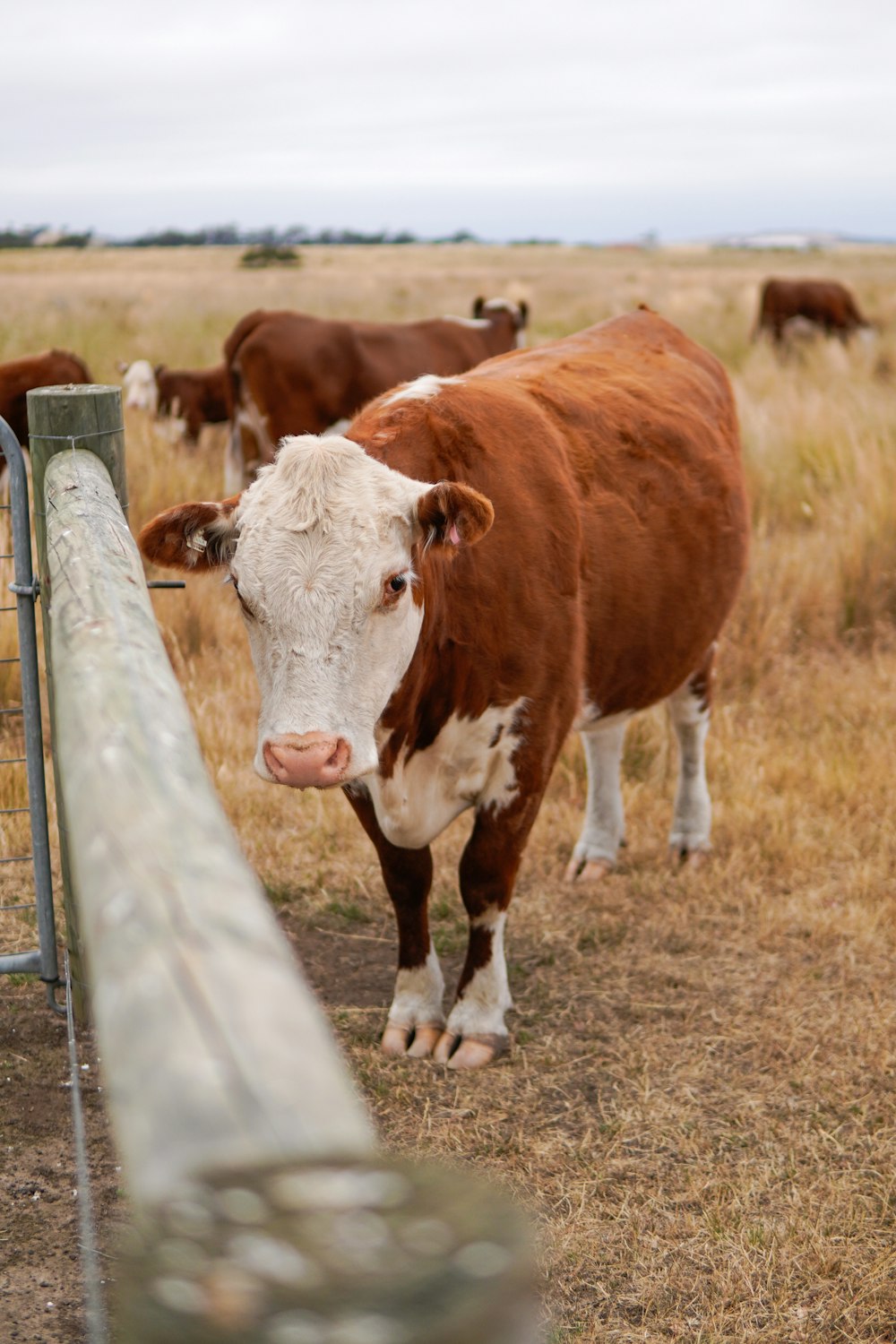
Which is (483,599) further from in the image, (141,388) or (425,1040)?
(141,388)

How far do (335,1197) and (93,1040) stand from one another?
295 centimetres

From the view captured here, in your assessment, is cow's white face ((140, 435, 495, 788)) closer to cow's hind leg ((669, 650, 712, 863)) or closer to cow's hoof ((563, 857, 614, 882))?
cow's hoof ((563, 857, 614, 882))

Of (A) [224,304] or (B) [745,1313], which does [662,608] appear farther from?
(A) [224,304]

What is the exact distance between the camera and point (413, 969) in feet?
12.1

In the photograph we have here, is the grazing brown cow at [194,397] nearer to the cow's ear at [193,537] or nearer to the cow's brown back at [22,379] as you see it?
the cow's brown back at [22,379]

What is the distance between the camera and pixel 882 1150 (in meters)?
3.12

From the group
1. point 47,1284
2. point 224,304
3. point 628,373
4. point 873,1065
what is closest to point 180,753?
point 47,1284

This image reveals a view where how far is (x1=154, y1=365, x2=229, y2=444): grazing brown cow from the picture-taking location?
11555 millimetres

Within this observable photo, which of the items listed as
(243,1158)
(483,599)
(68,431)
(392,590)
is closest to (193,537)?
(68,431)

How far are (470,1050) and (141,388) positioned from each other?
30.5 feet

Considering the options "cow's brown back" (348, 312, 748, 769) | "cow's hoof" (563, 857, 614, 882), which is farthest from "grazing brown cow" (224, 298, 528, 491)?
"cow's hoof" (563, 857, 614, 882)

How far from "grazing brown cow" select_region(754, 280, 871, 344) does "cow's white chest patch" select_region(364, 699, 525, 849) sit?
17.2m

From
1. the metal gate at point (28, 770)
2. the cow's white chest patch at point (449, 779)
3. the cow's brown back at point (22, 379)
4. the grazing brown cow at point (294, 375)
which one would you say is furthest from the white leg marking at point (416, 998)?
the grazing brown cow at point (294, 375)

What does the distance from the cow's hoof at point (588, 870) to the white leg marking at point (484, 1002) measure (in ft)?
3.48
